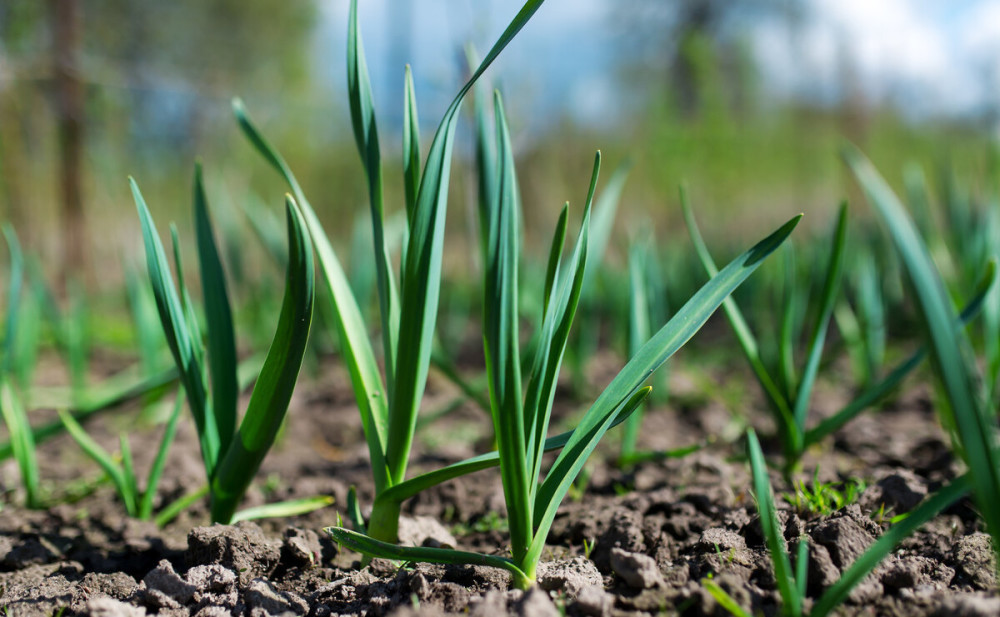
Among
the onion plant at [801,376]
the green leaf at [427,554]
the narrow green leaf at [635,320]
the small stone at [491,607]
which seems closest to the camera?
the small stone at [491,607]

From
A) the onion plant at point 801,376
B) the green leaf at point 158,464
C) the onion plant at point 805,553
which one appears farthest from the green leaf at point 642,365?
the green leaf at point 158,464

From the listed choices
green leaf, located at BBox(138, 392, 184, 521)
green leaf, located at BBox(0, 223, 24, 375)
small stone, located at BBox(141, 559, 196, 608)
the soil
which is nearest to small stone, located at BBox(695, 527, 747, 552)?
the soil

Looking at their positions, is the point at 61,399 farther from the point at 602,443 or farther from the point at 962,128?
the point at 962,128

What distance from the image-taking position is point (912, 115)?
31.7ft

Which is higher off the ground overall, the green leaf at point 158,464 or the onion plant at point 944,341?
the onion plant at point 944,341

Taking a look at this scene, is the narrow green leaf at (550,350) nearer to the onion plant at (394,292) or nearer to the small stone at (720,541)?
the onion plant at (394,292)

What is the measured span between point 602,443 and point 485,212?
85 centimetres

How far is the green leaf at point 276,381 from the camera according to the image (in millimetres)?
680

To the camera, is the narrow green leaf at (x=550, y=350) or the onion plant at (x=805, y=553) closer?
the onion plant at (x=805, y=553)

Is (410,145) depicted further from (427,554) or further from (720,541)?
(720,541)

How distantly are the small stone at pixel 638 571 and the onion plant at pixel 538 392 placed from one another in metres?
0.09

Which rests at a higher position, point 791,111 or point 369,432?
point 791,111

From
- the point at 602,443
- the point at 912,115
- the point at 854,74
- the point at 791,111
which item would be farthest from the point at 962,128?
the point at 602,443

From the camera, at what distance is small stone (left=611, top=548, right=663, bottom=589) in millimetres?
677
